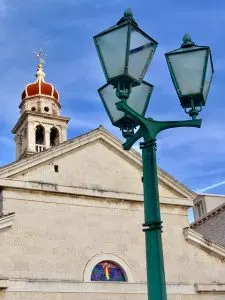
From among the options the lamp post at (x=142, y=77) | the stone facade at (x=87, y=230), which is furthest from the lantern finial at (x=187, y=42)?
the stone facade at (x=87, y=230)

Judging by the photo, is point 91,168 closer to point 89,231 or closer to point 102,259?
point 89,231

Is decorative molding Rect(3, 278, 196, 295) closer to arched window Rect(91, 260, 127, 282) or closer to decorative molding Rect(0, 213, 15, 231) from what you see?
arched window Rect(91, 260, 127, 282)

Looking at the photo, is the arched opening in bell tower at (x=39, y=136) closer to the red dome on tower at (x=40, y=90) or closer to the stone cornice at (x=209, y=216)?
the red dome on tower at (x=40, y=90)

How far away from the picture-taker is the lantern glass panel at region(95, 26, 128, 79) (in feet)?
14.7

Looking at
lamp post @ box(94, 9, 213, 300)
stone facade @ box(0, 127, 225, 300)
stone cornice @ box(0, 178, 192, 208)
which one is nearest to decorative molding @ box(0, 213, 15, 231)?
stone facade @ box(0, 127, 225, 300)

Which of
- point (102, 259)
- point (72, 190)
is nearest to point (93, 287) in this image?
point (102, 259)

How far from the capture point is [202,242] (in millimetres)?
18672

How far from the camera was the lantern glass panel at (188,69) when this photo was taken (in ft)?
15.0

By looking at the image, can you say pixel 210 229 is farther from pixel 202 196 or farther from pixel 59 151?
pixel 59 151

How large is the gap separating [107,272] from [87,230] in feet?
5.01

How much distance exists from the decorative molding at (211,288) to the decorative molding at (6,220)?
7.03 meters

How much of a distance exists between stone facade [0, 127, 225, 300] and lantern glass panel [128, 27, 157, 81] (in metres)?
11.3

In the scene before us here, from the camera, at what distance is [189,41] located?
4.79m

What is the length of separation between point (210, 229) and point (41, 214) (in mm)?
12479
